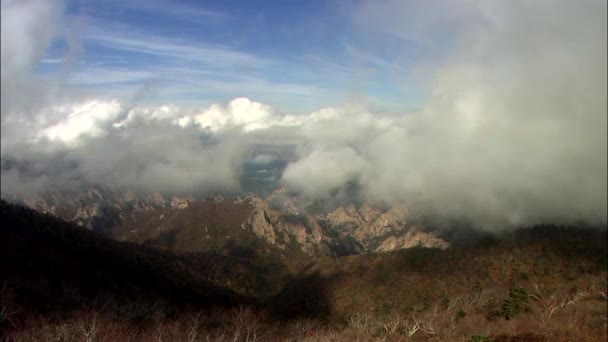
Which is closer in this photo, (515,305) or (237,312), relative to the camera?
(515,305)

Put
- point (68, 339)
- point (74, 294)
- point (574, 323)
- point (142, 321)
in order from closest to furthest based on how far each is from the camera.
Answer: point (68, 339) < point (574, 323) < point (142, 321) < point (74, 294)

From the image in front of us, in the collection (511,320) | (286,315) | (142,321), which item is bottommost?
(286,315)

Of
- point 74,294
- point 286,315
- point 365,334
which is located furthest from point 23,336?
point 286,315

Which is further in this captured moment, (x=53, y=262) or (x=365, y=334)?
(x=53, y=262)

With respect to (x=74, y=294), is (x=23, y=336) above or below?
above

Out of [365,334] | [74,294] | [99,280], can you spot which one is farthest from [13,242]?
[365,334]

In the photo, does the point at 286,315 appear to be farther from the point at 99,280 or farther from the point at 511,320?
the point at 511,320

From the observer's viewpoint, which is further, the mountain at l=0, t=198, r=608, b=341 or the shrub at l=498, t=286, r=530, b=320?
the shrub at l=498, t=286, r=530, b=320

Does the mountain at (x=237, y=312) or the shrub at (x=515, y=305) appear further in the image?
the shrub at (x=515, y=305)

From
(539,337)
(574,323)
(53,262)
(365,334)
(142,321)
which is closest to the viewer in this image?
(539,337)

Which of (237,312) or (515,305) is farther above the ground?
(515,305)
